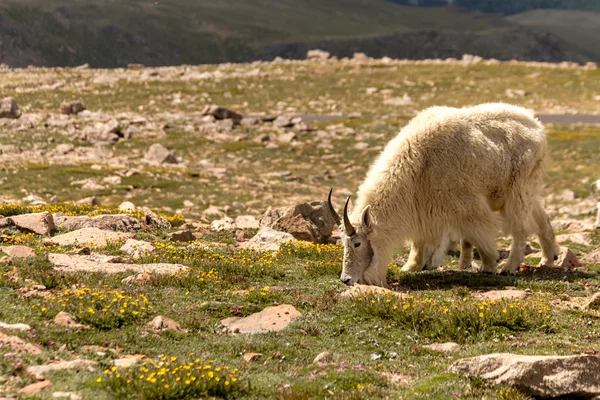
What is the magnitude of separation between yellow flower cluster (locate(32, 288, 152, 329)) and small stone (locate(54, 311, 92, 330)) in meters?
0.12

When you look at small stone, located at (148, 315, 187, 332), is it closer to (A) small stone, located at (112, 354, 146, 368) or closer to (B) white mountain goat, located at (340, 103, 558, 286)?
(A) small stone, located at (112, 354, 146, 368)

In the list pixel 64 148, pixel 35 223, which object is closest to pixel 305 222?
pixel 35 223

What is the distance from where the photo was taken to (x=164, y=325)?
1082 centimetres

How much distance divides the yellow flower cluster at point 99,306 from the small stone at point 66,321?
12cm

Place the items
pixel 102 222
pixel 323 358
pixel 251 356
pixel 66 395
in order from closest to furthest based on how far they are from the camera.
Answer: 1. pixel 66 395
2. pixel 323 358
3. pixel 251 356
4. pixel 102 222

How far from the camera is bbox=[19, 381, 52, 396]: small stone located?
26.0ft

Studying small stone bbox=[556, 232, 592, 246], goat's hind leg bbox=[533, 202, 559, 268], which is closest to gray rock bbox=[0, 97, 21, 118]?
small stone bbox=[556, 232, 592, 246]

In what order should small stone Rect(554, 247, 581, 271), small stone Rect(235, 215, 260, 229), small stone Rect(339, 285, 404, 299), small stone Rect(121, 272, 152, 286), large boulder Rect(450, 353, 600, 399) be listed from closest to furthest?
large boulder Rect(450, 353, 600, 399) → small stone Rect(339, 285, 404, 299) → small stone Rect(121, 272, 152, 286) → small stone Rect(554, 247, 581, 271) → small stone Rect(235, 215, 260, 229)

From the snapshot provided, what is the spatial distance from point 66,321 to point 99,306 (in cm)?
74

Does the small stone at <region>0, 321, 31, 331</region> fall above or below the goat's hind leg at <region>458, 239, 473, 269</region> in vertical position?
above

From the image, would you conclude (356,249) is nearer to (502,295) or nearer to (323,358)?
(502,295)

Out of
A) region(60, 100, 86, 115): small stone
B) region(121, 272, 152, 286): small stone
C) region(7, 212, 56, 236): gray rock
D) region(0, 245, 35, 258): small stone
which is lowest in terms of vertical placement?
region(60, 100, 86, 115): small stone

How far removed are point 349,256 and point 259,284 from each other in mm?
1810

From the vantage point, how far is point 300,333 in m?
11.1
